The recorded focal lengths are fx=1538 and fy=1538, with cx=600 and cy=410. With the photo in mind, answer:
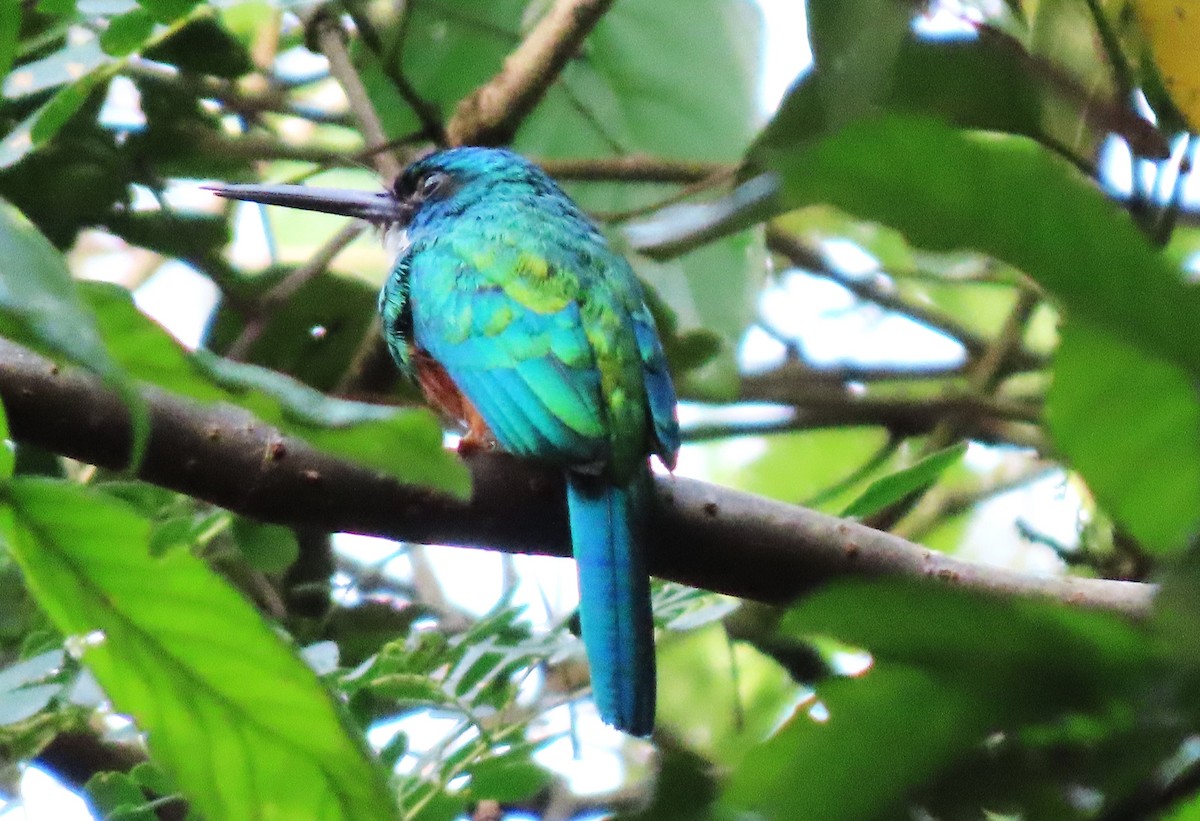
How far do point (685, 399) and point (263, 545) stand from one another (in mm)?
776

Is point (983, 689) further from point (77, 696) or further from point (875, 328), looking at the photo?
point (875, 328)

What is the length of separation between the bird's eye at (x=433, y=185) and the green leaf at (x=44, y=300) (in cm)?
178

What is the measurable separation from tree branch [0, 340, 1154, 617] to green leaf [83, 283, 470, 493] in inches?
15.7

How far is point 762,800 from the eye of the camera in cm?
35

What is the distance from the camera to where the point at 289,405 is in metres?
0.52

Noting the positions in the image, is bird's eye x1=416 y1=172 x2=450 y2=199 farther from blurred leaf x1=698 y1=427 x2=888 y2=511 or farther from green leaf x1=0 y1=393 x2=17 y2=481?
green leaf x1=0 y1=393 x2=17 y2=481

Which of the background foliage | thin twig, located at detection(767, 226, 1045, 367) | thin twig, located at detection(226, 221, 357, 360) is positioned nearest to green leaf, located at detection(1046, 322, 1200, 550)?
the background foliage

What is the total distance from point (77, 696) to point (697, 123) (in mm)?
1231

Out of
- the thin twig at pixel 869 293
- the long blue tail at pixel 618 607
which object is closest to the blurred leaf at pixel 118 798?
the long blue tail at pixel 618 607

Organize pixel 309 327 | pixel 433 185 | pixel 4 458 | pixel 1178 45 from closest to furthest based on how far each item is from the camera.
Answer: pixel 4 458, pixel 1178 45, pixel 309 327, pixel 433 185

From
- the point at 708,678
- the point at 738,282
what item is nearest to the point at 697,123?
the point at 738,282

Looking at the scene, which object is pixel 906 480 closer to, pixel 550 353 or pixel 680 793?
pixel 550 353

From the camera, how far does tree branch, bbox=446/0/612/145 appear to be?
1.72 m

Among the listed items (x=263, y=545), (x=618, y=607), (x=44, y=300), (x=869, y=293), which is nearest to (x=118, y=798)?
(x=263, y=545)
